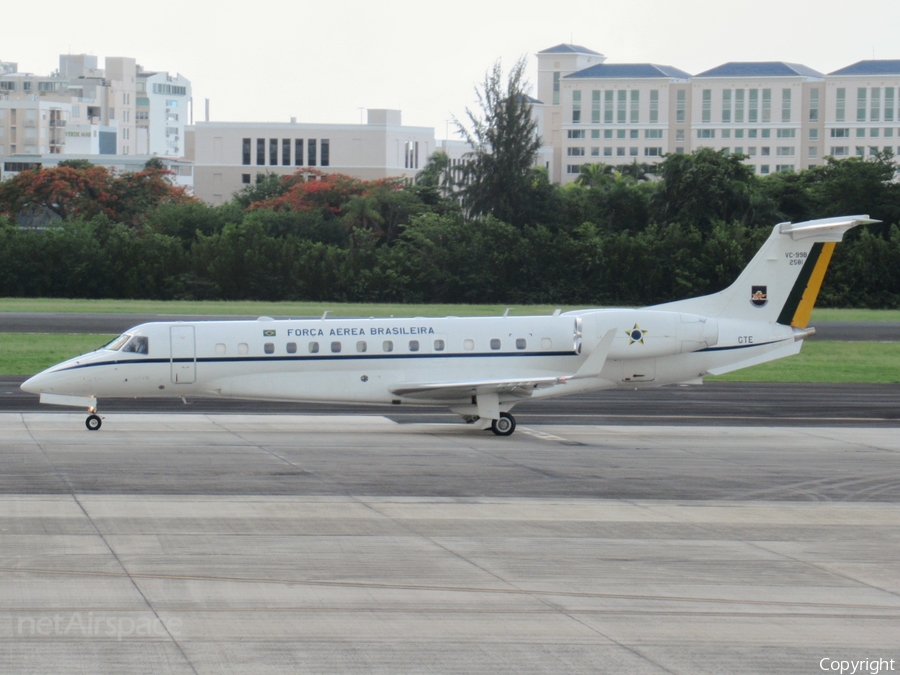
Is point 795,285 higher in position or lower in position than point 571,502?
higher

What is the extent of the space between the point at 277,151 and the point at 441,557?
13631 centimetres

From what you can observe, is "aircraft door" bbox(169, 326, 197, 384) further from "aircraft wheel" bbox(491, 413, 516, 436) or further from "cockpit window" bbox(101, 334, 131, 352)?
"aircraft wheel" bbox(491, 413, 516, 436)

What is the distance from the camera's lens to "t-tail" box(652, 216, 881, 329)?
28188 mm

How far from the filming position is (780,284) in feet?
92.6

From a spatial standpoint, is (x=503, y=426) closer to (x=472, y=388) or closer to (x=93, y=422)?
(x=472, y=388)

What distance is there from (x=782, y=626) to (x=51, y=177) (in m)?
103

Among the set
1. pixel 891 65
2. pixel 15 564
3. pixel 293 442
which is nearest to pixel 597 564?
pixel 15 564

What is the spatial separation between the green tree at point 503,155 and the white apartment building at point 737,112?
7151 centimetres

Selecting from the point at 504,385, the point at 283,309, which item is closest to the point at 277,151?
the point at 283,309

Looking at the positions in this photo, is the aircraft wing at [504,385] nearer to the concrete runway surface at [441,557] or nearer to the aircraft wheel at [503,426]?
the aircraft wheel at [503,426]

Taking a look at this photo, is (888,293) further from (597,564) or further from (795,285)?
(597,564)

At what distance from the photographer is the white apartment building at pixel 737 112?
15800 centimetres

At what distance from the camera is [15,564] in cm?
1411

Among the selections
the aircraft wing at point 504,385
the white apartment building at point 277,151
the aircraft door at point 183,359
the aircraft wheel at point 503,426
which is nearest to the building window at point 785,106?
the white apartment building at point 277,151
